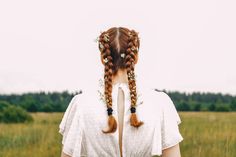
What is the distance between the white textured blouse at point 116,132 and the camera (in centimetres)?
343

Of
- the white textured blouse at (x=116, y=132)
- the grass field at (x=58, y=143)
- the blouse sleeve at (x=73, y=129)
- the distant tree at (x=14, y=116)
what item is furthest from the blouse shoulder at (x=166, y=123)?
the distant tree at (x=14, y=116)

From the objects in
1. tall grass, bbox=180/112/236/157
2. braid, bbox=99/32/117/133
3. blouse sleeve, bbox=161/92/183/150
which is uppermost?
braid, bbox=99/32/117/133

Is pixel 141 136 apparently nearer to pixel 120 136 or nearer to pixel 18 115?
pixel 120 136

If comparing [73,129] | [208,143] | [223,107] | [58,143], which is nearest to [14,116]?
[58,143]

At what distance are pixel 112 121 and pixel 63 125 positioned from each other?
1.64 feet

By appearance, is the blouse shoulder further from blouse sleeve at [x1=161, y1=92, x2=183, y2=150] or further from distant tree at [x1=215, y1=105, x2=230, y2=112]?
distant tree at [x1=215, y1=105, x2=230, y2=112]

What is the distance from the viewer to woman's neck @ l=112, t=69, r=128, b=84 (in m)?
3.40

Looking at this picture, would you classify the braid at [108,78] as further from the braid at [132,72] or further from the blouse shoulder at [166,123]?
the blouse shoulder at [166,123]

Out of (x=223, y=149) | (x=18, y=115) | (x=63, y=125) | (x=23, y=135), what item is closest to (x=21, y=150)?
(x=23, y=135)

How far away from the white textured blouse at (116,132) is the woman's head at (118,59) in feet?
0.13

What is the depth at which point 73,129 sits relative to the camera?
3.57 meters

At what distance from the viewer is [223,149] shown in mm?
8070

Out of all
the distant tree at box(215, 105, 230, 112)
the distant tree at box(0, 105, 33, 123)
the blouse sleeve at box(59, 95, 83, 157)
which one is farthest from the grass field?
the distant tree at box(215, 105, 230, 112)

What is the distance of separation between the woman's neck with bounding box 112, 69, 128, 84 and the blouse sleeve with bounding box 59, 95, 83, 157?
290mm
